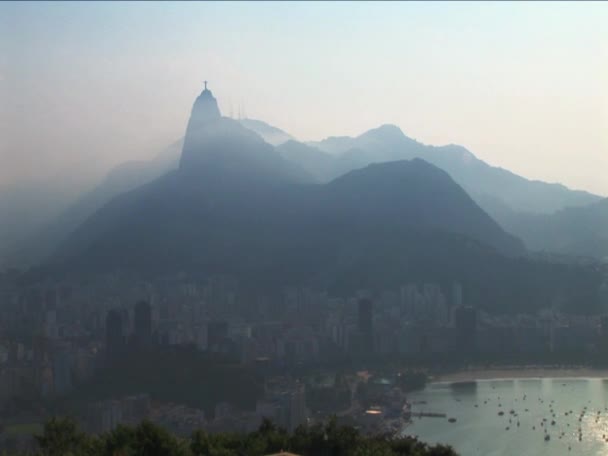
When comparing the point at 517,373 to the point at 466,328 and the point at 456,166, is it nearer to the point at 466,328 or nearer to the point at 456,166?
the point at 466,328

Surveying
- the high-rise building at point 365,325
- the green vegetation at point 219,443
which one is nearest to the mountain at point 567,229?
the high-rise building at point 365,325

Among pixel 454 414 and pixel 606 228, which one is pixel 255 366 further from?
pixel 606 228

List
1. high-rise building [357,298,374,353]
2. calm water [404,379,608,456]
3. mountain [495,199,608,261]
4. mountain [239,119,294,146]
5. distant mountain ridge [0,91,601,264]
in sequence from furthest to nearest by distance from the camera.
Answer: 1. mountain [239,119,294,146]
2. mountain [495,199,608,261]
3. distant mountain ridge [0,91,601,264]
4. high-rise building [357,298,374,353]
5. calm water [404,379,608,456]

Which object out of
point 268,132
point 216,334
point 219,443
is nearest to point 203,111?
point 268,132

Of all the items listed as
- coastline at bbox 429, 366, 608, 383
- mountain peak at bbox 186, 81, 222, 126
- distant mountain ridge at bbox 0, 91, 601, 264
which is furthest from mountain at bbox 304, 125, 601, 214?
coastline at bbox 429, 366, 608, 383

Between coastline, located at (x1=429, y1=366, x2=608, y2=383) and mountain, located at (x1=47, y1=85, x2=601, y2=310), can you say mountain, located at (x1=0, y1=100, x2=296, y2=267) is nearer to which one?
mountain, located at (x1=47, y1=85, x2=601, y2=310)

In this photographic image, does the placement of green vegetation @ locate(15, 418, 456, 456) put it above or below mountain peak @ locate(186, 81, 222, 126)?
below
